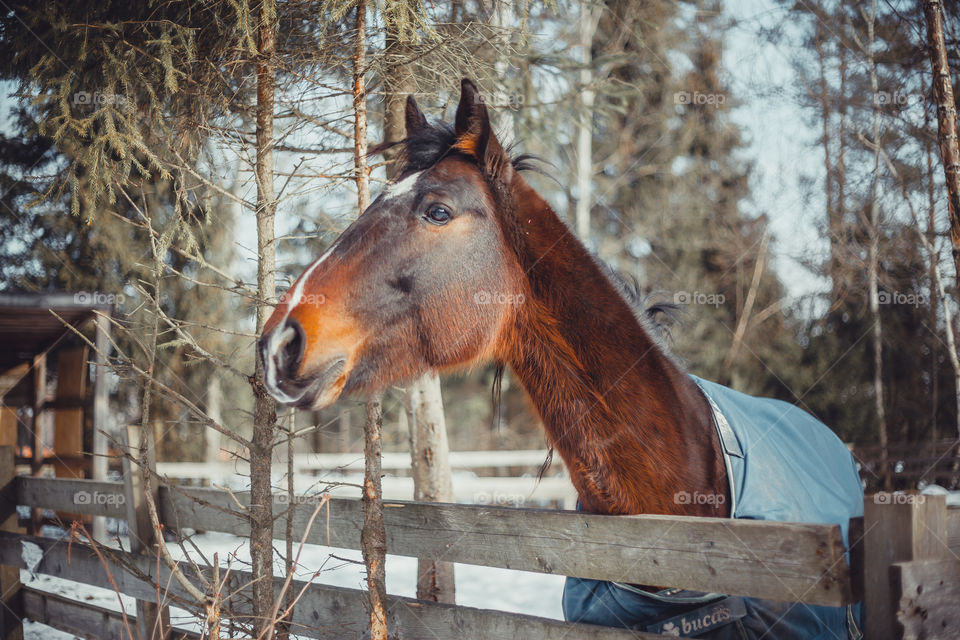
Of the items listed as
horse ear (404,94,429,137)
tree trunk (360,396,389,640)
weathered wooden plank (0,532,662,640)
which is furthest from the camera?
horse ear (404,94,429,137)

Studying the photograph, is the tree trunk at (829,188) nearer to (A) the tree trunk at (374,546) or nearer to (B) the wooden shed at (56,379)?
(A) the tree trunk at (374,546)

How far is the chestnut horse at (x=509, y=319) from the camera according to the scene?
96.4 inches

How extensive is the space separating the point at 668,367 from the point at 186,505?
3067 mm

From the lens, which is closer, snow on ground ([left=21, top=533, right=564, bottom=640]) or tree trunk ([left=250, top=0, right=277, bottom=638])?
tree trunk ([left=250, top=0, right=277, bottom=638])

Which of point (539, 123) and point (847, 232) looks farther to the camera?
point (847, 232)

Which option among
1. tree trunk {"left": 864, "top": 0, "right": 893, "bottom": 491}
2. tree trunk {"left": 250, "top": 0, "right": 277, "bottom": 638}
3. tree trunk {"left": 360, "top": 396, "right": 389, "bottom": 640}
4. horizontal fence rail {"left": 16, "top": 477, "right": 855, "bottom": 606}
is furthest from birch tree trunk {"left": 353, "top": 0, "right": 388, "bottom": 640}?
tree trunk {"left": 864, "top": 0, "right": 893, "bottom": 491}

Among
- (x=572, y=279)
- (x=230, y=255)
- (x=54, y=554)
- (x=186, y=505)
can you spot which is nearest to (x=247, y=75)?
(x=572, y=279)

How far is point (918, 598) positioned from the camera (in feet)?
5.98

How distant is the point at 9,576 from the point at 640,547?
5.45 m

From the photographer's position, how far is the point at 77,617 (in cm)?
457

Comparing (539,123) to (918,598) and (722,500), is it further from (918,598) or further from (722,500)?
(918,598)

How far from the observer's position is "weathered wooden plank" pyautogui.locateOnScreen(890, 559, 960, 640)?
1769 millimetres

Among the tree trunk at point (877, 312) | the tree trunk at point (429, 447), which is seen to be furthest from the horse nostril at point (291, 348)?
the tree trunk at point (877, 312)

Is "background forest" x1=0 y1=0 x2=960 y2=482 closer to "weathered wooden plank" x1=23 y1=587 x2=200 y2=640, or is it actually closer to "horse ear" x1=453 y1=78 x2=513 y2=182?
"horse ear" x1=453 y1=78 x2=513 y2=182
